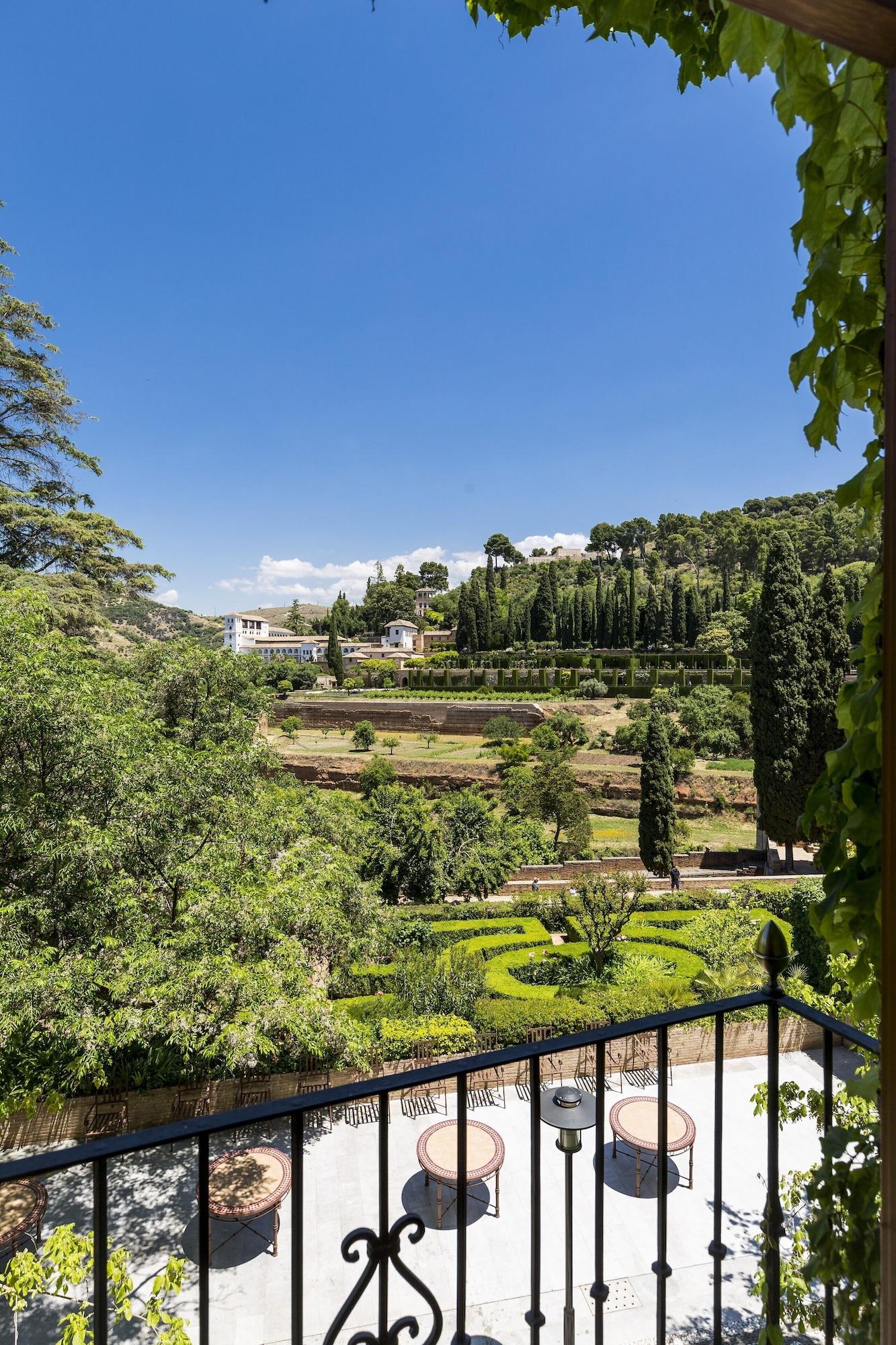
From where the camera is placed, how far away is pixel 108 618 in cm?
1454

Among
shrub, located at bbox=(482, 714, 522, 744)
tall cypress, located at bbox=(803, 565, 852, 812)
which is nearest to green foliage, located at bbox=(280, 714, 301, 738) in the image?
shrub, located at bbox=(482, 714, 522, 744)

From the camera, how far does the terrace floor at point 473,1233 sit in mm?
4727

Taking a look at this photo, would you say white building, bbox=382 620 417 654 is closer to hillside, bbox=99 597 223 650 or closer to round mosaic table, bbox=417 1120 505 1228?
hillside, bbox=99 597 223 650

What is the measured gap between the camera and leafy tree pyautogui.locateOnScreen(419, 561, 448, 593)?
71562 mm

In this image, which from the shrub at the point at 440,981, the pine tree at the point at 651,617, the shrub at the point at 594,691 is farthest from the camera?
the pine tree at the point at 651,617

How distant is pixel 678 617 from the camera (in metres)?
41.5

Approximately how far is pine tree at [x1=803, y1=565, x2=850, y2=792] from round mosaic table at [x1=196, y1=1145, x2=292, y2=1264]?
13.5 m

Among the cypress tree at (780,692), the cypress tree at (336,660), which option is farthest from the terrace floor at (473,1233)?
the cypress tree at (336,660)

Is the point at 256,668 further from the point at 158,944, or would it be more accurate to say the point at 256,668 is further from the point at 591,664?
the point at 591,664

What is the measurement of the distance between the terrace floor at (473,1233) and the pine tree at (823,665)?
9968 millimetres

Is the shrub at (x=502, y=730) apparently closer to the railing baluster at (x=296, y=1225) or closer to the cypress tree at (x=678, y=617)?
the cypress tree at (x=678, y=617)

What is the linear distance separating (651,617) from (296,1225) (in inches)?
1702

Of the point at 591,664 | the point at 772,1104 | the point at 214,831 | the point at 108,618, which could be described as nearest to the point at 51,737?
the point at 214,831

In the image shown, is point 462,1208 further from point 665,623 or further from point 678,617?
point 665,623
